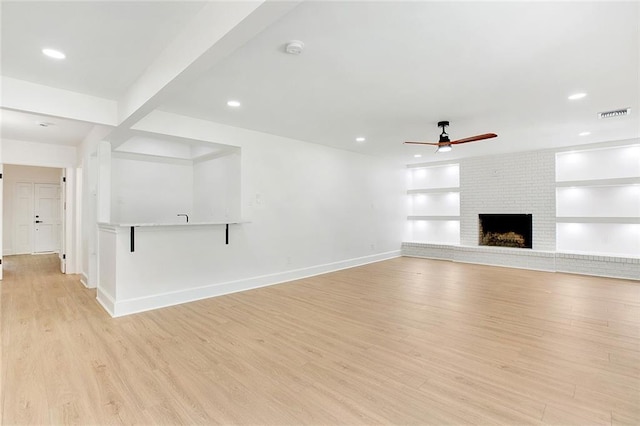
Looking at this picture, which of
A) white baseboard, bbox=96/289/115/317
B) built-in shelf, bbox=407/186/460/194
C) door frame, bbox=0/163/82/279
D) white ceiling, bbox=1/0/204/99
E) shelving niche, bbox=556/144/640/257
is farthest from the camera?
built-in shelf, bbox=407/186/460/194

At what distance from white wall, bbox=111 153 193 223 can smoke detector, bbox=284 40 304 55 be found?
4.59 metres

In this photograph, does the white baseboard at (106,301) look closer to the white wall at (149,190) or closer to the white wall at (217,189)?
the white wall at (149,190)

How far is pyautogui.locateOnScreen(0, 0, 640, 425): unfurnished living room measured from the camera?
2.07 metres

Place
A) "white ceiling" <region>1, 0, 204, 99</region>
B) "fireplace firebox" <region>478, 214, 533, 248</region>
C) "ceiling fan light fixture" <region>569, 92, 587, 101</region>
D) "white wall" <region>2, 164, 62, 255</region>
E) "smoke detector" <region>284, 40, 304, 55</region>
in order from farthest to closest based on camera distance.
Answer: "white wall" <region>2, 164, 62, 255</region> → "fireplace firebox" <region>478, 214, 533, 248</region> → "ceiling fan light fixture" <region>569, 92, 587, 101</region> → "smoke detector" <region>284, 40, 304, 55</region> → "white ceiling" <region>1, 0, 204, 99</region>

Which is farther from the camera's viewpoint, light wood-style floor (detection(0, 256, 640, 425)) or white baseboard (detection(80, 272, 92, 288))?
white baseboard (detection(80, 272, 92, 288))

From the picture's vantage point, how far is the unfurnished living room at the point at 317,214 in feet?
6.78

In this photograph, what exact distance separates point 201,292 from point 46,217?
763 centimetres

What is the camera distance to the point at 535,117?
4387 mm

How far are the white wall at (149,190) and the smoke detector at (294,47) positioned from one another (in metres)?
4.59

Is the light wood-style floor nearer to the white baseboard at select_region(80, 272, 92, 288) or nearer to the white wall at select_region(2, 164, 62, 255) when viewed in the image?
the white baseboard at select_region(80, 272, 92, 288)

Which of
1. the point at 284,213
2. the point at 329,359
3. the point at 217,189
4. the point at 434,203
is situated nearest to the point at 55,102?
the point at 217,189

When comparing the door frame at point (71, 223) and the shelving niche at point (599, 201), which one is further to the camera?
the door frame at point (71, 223)

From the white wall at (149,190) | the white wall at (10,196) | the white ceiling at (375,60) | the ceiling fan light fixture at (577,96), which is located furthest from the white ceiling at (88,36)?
the white wall at (10,196)

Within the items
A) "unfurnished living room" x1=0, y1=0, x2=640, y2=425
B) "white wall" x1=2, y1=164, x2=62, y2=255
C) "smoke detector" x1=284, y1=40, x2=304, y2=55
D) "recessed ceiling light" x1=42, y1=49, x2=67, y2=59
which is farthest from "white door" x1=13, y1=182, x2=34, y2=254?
"smoke detector" x1=284, y1=40, x2=304, y2=55
